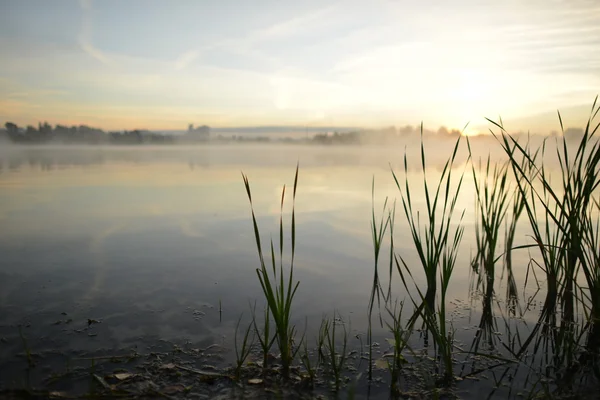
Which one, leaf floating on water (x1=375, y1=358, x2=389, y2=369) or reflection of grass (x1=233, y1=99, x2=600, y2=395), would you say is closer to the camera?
reflection of grass (x1=233, y1=99, x2=600, y2=395)

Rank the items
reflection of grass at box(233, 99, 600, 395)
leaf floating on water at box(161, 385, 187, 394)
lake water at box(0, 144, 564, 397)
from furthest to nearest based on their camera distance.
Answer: lake water at box(0, 144, 564, 397)
reflection of grass at box(233, 99, 600, 395)
leaf floating on water at box(161, 385, 187, 394)

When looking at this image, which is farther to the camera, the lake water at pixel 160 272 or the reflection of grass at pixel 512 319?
the lake water at pixel 160 272

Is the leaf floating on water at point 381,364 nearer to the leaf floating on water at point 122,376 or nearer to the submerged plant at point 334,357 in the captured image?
the submerged plant at point 334,357

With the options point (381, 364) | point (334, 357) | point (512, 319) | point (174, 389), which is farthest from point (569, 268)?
point (174, 389)

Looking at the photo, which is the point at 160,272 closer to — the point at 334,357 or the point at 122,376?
the point at 122,376

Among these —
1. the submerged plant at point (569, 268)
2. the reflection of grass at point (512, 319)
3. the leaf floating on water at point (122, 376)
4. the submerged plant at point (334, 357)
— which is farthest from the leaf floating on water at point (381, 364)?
the leaf floating on water at point (122, 376)

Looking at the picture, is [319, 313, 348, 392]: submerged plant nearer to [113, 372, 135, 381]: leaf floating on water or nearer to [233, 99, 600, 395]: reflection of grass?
[233, 99, 600, 395]: reflection of grass

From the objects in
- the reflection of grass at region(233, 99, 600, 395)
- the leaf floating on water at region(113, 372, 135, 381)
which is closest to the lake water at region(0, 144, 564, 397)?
the reflection of grass at region(233, 99, 600, 395)

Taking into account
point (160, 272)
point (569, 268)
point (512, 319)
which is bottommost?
point (512, 319)

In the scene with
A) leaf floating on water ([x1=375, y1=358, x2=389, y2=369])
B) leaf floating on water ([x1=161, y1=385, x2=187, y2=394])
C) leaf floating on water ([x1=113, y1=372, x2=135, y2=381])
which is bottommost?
leaf floating on water ([x1=375, y1=358, x2=389, y2=369])

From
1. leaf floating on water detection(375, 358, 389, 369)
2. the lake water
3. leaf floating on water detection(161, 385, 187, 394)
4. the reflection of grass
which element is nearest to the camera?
leaf floating on water detection(161, 385, 187, 394)

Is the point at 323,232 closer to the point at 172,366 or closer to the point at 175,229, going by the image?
the point at 175,229

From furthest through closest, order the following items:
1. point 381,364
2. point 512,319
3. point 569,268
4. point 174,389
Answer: point 512,319, point 569,268, point 381,364, point 174,389

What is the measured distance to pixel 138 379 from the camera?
2.16 m
